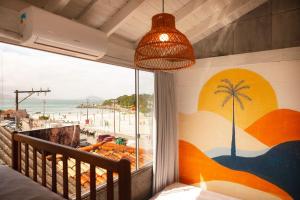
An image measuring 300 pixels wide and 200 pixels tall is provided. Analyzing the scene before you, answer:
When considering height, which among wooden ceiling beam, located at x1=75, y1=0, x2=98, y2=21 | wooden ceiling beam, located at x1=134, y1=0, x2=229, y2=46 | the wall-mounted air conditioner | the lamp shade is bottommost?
the lamp shade

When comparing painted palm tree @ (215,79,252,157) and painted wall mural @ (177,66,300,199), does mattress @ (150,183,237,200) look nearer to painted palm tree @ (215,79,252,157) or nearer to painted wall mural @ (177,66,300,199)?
painted wall mural @ (177,66,300,199)

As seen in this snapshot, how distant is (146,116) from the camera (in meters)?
3.41

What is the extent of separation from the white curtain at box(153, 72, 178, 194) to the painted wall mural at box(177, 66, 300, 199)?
173 mm

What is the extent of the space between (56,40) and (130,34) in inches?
49.0

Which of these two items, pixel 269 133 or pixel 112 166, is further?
pixel 269 133

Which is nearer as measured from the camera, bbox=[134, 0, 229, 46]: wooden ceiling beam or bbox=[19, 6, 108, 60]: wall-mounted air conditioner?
bbox=[19, 6, 108, 60]: wall-mounted air conditioner

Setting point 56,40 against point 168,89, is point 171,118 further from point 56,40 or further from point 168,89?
point 56,40

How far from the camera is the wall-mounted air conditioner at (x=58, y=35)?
Result: 1.63 meters

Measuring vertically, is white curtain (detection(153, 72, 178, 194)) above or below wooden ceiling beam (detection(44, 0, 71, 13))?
below

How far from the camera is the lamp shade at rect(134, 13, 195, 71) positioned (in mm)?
1223

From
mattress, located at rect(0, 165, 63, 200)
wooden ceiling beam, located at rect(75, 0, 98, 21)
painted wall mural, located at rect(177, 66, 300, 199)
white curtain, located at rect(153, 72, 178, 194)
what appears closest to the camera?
mattress, located at rect(0, 165, 63, 200)

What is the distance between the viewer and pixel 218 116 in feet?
10.5

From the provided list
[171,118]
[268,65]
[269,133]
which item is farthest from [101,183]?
[268,65]

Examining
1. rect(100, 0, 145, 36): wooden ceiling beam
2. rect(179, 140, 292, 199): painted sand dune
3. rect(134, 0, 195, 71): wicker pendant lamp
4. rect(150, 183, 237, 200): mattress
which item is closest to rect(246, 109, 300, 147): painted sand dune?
rect(179, 140, 292, 199): painted sand dune
